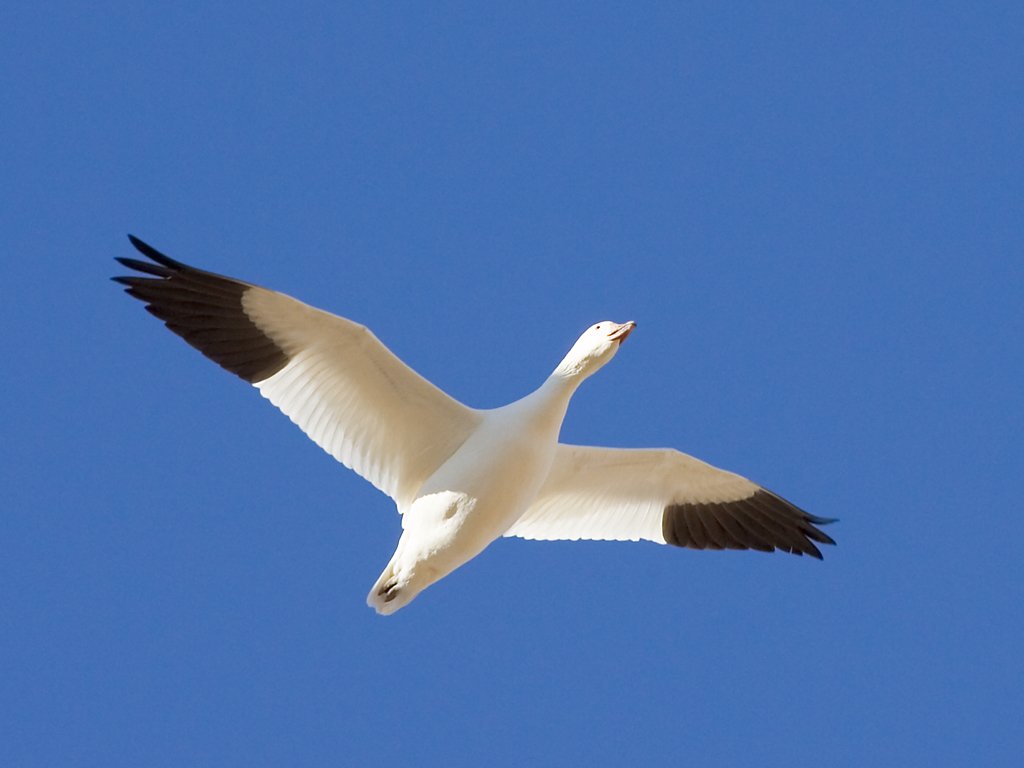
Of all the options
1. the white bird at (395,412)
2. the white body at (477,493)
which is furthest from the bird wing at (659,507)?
the white body at (477,493)

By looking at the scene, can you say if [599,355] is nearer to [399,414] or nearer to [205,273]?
[399,414]

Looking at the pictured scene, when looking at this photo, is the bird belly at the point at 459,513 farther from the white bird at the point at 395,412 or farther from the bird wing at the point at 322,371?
the bird wing at the point at 322,371

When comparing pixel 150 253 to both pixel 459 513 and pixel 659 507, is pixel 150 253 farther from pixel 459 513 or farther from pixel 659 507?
pixel 659 507

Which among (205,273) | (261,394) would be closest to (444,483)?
(261,394)

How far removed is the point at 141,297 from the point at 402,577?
3.08 meters

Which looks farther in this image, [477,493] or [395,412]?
[395,412]

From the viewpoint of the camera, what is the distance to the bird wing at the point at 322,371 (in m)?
14.2

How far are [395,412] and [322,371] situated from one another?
0.71 meters

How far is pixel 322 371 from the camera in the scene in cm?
1460

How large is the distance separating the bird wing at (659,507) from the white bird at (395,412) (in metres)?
0.21

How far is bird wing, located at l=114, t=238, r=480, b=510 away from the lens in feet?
46.5

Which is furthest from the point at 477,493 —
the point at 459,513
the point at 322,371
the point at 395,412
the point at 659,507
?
the point at 659,507

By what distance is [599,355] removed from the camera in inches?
581

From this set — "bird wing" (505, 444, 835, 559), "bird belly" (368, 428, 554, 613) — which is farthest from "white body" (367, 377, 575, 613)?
"bird wing" (505, 444, 835, 559)
